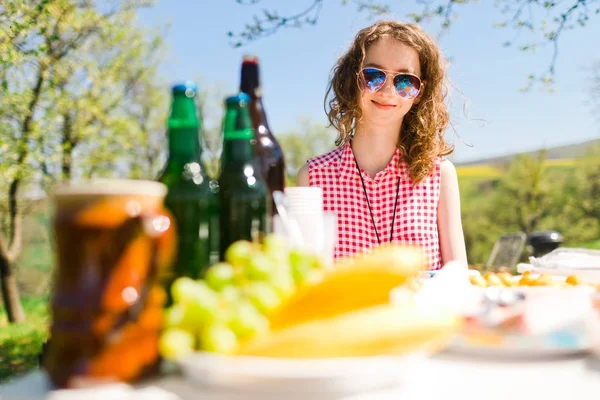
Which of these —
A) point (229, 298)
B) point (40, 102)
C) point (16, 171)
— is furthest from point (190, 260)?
point (40, 102)

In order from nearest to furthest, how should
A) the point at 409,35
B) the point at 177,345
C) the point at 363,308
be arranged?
the point at 177,345 → the point at 363,308 → the point at 409,35

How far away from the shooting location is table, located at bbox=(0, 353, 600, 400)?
84cm

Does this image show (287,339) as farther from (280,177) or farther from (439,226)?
(439,226)

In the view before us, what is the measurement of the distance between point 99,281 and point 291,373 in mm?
322

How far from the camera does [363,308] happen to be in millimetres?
948

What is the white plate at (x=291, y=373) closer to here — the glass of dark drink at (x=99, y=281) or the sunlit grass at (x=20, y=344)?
the glass of dark drink at (x=99, y=281)

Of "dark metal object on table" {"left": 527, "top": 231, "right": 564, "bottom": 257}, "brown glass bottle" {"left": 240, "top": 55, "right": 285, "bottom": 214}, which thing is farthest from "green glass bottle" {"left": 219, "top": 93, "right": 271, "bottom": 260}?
"dark metal object on table" {"left": 527, "top": 231, "right": 564, "bottom": 257}

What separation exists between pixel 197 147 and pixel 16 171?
38.5 feet

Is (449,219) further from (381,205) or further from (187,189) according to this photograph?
(187,189)

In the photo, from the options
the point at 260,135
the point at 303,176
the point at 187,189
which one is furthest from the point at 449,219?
the point at 187,189

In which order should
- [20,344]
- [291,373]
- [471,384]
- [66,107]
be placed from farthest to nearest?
[66,107] < [20,344] < [471,384] < [291,373]

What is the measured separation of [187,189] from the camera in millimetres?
1052

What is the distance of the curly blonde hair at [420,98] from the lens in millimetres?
2973

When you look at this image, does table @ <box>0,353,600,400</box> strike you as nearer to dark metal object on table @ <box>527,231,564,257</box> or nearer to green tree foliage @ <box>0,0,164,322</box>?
dark metal object on table @ <box>527,231,564,257</box>
